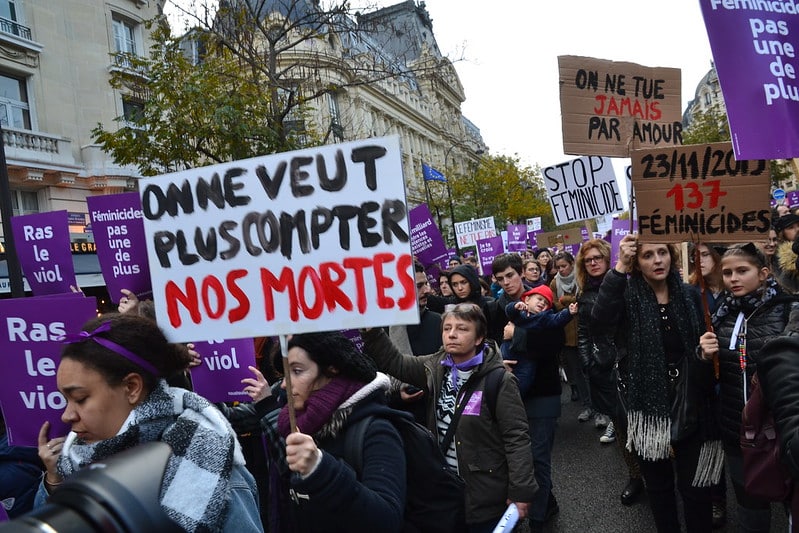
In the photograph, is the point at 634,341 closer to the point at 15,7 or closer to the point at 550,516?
the point at 550,516

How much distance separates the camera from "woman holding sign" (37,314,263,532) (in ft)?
5.16

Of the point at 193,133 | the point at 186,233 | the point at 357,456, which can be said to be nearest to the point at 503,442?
the point at 357,456

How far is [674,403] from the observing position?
3209 millimetres

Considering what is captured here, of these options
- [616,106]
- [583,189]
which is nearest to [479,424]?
[616,106]

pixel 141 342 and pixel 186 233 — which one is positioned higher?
pixel 186 233

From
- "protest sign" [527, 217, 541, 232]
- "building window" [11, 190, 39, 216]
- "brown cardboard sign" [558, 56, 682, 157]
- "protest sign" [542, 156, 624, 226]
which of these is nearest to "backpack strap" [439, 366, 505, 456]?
"brown cardboard sign" [558, 56, 682, 157]

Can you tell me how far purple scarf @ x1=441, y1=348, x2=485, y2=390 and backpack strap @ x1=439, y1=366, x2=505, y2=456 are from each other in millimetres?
76

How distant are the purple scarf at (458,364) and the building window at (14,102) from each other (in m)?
16.0

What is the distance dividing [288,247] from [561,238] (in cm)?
1043

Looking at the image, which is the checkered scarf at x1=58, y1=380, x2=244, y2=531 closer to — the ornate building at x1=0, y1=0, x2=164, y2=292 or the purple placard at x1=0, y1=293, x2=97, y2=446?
the purple placard at x1=0, y1=293, x2=97, y2=446

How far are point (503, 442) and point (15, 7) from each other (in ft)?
59.0

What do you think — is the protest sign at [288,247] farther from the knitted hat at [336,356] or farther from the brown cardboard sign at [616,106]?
the brown cardboard sign at [616,106]

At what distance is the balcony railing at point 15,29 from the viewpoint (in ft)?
48.9

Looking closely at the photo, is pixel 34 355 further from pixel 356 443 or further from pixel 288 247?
pixel 356 443
